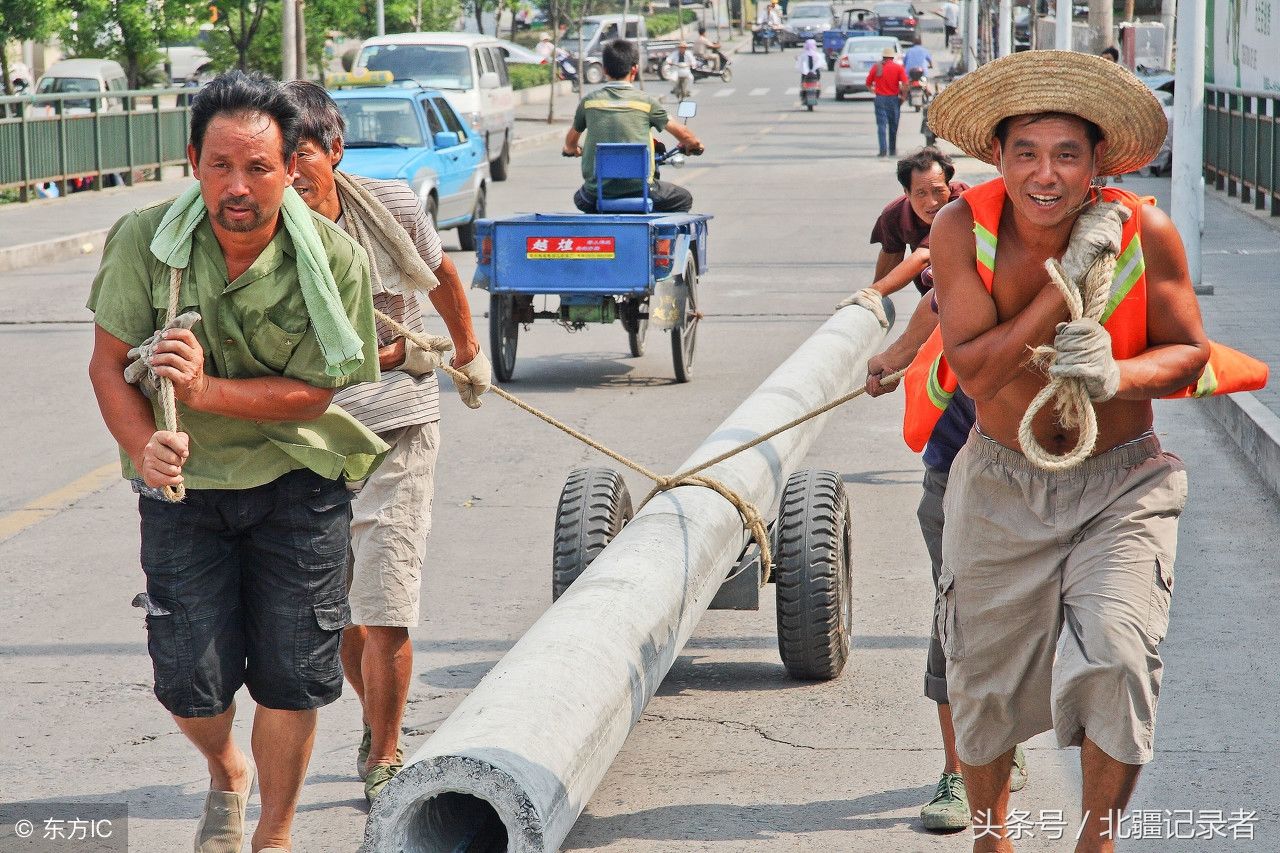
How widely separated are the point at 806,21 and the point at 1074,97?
7124 centimetres

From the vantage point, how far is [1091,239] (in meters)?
3.36

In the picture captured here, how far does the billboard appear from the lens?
19.9 metres

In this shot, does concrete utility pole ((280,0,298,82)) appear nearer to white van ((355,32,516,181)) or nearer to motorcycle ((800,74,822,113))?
white van ((355,32,516,181))

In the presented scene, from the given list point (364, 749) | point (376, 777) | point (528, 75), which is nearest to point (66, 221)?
point (364, 749)

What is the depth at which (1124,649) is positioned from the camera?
340 centimetres

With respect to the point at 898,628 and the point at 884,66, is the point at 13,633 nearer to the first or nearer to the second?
the point at 898,628

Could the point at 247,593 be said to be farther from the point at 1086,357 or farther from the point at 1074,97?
the point at 1074,97

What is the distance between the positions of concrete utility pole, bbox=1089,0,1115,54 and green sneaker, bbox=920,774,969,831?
24.0m

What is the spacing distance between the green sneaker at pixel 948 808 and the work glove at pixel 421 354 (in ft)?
5.58

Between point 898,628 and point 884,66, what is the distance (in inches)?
904

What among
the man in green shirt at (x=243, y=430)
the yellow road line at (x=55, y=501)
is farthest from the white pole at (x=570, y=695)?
the yellow road line at (x=55, y=501)

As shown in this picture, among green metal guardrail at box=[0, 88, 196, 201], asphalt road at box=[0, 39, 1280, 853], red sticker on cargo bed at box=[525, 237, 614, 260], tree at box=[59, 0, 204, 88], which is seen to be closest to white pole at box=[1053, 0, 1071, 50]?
asphalt road at box=[0, 39, 1280, 853]

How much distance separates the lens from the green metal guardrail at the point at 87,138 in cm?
2133

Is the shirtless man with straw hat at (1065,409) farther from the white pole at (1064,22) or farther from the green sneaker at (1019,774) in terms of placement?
the white pole at (1064,22)
